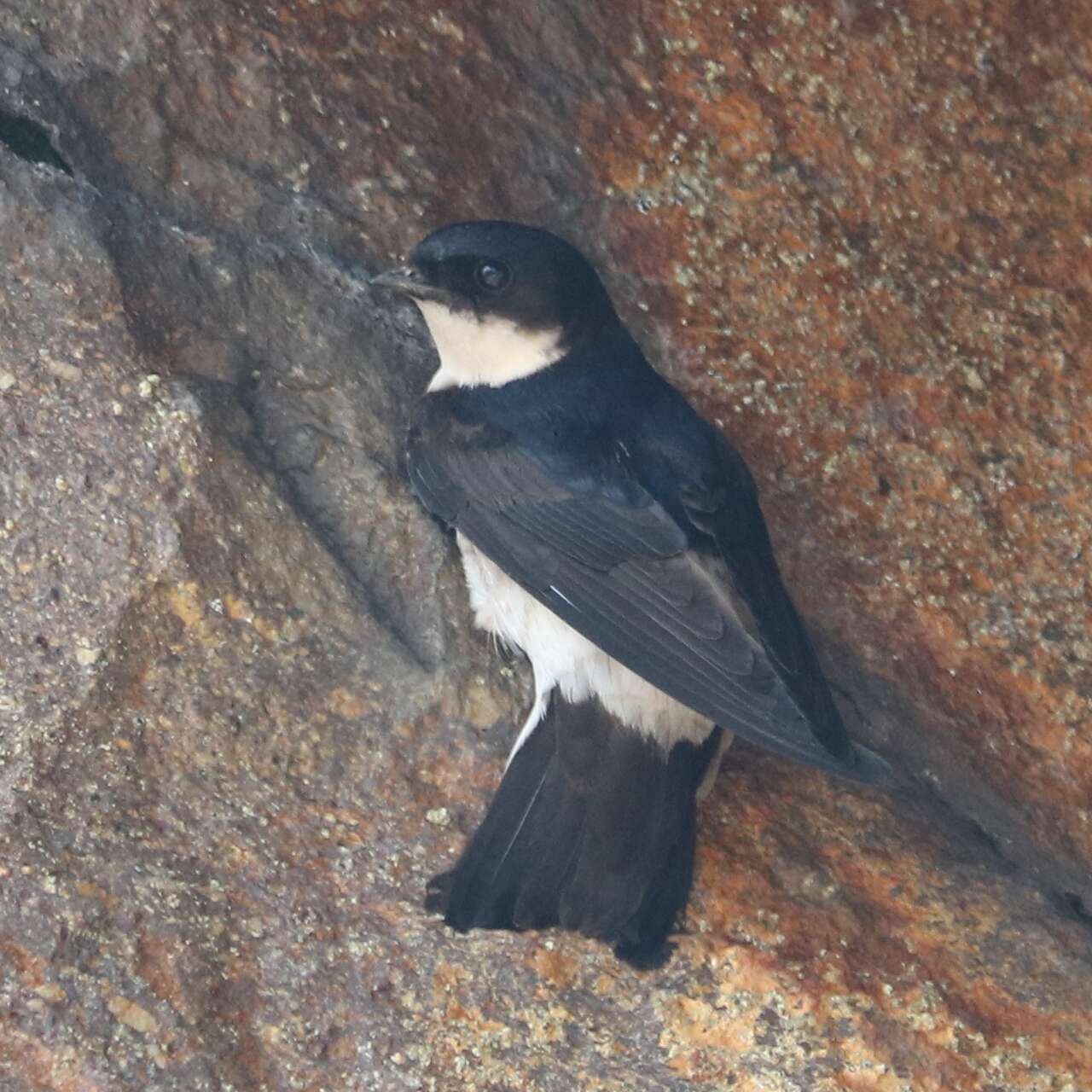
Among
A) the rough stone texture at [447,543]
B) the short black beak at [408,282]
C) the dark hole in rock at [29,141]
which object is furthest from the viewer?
the short black beak at [408,282]

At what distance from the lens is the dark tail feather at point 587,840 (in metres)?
1.85

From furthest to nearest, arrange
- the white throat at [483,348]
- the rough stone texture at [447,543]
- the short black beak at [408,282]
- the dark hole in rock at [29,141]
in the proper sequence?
the white throat at [483,348] < the short black beak at [408,282] < the dark hole in rock at [29,141] < the rough stone texture at [447,543]

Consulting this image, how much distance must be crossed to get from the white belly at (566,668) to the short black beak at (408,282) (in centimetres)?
35

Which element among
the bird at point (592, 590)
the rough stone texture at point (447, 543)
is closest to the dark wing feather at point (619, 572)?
the bird at point (592, 590)

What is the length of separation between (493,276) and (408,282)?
0.12 meters

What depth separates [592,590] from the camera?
1.96 m

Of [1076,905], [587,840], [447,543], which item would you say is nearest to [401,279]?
[447,543]

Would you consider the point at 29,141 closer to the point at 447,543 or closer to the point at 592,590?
the point at 447,543

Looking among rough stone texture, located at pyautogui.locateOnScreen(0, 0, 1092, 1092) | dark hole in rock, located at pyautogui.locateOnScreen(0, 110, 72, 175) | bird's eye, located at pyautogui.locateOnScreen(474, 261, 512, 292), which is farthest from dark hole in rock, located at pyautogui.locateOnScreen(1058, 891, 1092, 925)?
dark hole in rock, located at pyautogui.locateOnScreen(0, 110, 72, 175)

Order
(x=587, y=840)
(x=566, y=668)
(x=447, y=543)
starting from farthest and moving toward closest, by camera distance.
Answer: (x=447, y=543) < (x=566, y=668) < (x=587, y=840)

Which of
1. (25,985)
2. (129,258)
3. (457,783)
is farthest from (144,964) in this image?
(129,258)

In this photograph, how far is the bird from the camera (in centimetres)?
186

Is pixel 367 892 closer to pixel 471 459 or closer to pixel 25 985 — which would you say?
pixel 25 985

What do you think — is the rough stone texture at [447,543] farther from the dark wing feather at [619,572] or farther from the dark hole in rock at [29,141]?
the dark wing feather at [619,572]
